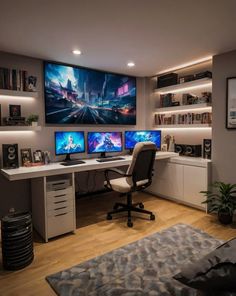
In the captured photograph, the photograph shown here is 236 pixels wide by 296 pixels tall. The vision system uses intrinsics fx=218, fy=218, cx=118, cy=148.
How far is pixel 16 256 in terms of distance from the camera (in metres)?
2.00

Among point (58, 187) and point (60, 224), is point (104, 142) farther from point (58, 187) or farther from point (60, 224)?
point (60, 224)

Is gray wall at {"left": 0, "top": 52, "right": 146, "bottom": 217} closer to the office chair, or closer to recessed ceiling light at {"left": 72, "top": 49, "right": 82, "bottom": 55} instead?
recessed ceiling light at {"left": 72, "top": 49, "right": 82, "bottom": 55}

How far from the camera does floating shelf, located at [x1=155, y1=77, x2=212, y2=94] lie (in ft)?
11.0

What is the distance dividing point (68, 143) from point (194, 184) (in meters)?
1.99

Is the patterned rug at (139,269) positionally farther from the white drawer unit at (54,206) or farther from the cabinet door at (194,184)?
the cabinet door at (194,184)

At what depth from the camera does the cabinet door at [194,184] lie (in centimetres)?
320

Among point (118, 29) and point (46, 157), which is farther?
point (46, 157)

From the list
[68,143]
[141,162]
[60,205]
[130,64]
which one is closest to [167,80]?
[130,64]

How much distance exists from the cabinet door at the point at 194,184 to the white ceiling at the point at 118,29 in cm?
165

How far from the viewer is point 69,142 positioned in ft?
10.4

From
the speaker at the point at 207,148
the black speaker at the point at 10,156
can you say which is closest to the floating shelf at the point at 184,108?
the speaker at the point at 207,148

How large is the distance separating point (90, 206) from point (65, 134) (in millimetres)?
1252

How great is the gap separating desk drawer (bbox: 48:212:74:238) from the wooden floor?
0.26 feet

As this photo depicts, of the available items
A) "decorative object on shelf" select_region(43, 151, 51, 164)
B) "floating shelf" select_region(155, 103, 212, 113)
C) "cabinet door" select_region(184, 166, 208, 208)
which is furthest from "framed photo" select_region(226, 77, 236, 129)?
"decorative object on shelf" select_region(43, 151, 51, 164)
